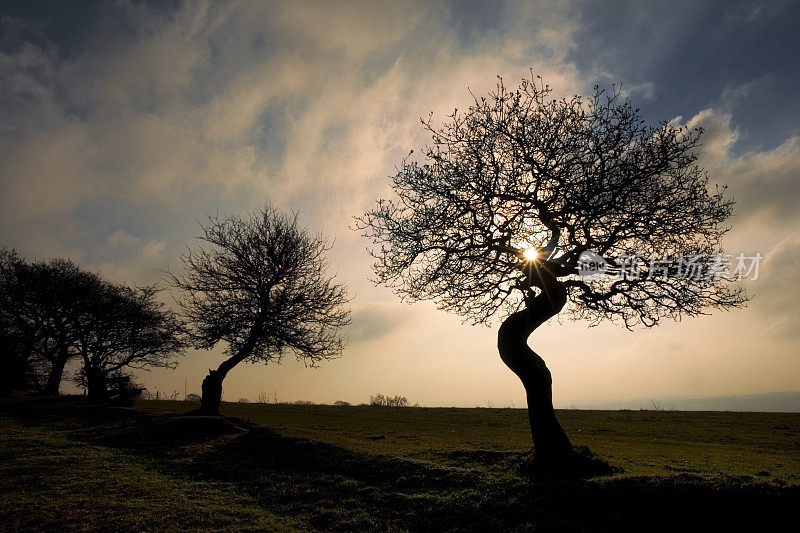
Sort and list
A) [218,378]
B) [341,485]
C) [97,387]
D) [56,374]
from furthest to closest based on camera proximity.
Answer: [56,374] → [97,387] → [218,378] → [341,485]

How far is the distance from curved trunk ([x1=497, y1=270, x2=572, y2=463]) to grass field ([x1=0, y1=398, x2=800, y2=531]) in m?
1.64

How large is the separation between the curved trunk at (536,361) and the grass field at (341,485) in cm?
164

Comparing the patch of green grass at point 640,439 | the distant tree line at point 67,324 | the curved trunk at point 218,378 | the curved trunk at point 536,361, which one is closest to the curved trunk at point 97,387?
the distant tree line at point 67,324

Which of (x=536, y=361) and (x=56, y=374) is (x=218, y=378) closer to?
(x=536, y=361)

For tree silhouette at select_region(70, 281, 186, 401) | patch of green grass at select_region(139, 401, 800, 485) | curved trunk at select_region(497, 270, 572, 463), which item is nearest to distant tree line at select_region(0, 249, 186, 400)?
tree silhouette at select_region(70, 281, 186, 401)

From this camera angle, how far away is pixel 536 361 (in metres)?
16.0

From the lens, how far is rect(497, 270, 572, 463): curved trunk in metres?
15.0

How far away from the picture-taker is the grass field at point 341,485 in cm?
992

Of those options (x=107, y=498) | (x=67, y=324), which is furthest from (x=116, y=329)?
(x=107, y=498)

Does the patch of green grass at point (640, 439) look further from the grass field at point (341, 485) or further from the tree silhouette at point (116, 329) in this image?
the tree silhouette at point (116, 329)

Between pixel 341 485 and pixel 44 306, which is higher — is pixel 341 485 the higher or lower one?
the lower one

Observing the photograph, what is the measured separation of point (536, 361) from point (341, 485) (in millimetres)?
8348

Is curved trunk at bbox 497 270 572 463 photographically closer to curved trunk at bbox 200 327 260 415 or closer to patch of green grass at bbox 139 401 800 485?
patch of green grass at bbox 139 401 800 485

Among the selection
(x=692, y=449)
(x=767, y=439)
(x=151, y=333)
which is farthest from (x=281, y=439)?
(x=151, y=333)
